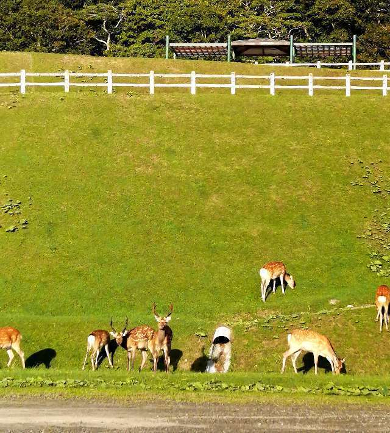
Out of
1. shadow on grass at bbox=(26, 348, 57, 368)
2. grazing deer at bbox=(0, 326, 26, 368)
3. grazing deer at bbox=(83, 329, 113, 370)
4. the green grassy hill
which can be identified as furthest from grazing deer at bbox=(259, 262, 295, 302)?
grazing deer at bbox=(0, 326, 26, 368)

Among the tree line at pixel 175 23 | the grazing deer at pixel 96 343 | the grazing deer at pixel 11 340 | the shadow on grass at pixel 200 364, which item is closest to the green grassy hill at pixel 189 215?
the shadow on grass at pixel 200 364

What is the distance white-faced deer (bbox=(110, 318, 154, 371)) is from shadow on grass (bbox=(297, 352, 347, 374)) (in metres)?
4.32

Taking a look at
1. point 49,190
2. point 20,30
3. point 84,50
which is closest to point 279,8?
point 84,50

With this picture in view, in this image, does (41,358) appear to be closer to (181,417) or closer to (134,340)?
(134,340)

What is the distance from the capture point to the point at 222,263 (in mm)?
28812

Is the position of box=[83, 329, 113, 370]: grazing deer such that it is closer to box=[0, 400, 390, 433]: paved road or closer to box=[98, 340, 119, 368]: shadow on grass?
box=[98, 340, 119, 368]: shadow on grass

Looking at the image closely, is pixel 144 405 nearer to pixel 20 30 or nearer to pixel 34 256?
pixel 34 256

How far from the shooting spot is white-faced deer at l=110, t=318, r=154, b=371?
22.5m

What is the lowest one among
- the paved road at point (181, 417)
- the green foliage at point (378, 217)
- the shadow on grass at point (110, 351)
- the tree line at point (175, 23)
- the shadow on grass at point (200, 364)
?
the paved road at point (181, 417)

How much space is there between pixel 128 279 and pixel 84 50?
197 ft

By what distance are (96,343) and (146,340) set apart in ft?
4.78

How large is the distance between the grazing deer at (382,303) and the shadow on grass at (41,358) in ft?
31.9

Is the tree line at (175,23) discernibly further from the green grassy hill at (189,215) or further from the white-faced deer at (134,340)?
the white-faced deer at (134,340)

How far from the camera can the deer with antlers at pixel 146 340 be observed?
2173cm
